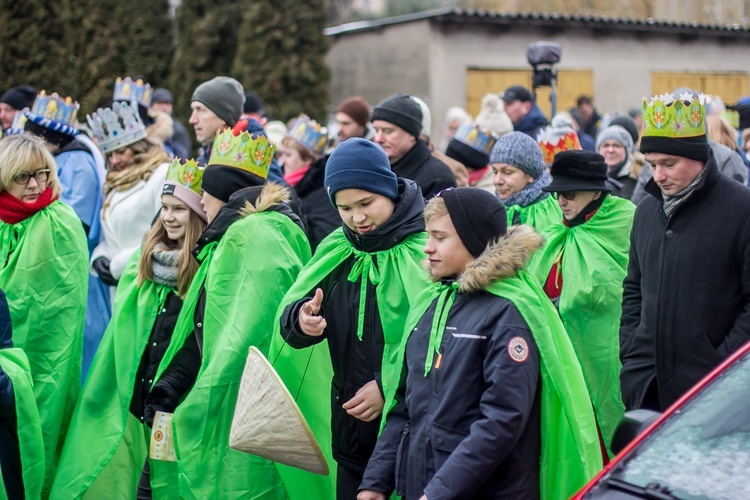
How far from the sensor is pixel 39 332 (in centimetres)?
586

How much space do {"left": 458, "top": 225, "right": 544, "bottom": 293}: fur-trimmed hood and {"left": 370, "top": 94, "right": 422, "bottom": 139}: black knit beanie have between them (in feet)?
9.68

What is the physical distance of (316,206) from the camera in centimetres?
752

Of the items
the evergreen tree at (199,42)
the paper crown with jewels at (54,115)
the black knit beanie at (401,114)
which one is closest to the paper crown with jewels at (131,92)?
the paper crown with jewels at (54,115)

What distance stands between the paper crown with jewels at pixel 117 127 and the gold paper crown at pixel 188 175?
175 cm

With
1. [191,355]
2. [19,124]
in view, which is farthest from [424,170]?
[19,124]

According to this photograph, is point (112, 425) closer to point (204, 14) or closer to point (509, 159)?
point (509, 159)

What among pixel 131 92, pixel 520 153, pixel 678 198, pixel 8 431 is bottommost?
pixel 8 431

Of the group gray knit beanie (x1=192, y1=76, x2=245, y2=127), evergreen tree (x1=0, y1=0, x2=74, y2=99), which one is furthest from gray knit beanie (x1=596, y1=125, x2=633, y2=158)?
evergreen tree (x1=0, y1=0, x2=74, y2=99)

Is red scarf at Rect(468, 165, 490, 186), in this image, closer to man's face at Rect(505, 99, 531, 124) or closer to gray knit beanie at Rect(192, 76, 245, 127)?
gray knit beanie at Rect(192, 76, 245, 127)

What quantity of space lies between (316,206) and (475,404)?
4.00 m

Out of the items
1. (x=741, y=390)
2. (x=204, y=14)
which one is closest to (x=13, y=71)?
(x=204, y=14)

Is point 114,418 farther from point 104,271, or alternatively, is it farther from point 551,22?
point 551,22

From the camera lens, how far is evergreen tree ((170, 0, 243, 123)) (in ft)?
62.1

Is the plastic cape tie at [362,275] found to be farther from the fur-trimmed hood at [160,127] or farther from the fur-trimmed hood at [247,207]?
the fur-trimmed hood at [160,127]
